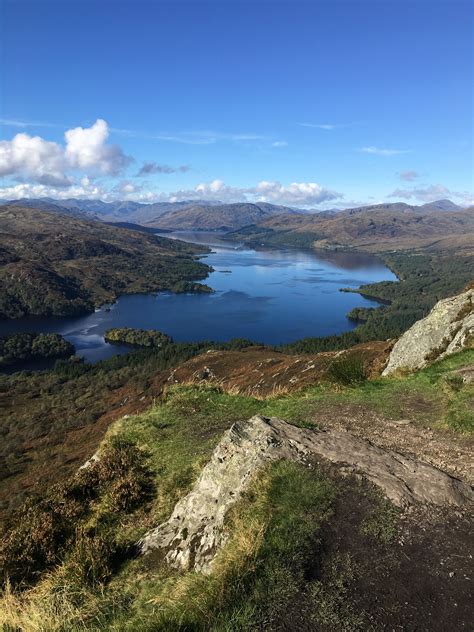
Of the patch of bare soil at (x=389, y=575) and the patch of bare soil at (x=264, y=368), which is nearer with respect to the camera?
the patch of bare soil at (x=389, y=575)

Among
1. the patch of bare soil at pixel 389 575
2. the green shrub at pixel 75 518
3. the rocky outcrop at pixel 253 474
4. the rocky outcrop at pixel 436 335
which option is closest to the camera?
the patch of bare soil at pixel 389 575

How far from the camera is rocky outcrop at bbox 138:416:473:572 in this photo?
30.6ft

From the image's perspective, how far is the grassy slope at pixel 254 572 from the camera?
21.2ft

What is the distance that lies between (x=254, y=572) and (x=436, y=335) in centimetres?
2763

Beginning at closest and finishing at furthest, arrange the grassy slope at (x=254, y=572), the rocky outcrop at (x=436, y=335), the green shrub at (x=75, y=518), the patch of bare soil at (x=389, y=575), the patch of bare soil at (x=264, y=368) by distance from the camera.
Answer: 1. the patch of bare soil at (x=389, y=575)
2. the grassy slope at (x=254, y=572)
3. the green shrub at (x=75, y=518)
4. the rocky outcrop at (x=436, y=335)
5. the patch of bare soil at (x=264, y=368)

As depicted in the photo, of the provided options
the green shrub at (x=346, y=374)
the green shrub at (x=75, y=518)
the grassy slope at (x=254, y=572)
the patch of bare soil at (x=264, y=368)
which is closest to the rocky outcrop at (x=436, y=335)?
the patch of bare soil at (x=264, y=368)

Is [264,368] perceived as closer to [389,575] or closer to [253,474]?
[253,474]

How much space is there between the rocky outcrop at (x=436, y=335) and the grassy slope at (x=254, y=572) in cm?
2000

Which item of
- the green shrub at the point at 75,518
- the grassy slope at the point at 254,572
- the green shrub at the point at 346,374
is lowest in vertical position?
the green shrub at the point at 75,518

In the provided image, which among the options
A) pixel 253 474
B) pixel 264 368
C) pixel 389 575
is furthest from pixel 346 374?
pixel 264 368

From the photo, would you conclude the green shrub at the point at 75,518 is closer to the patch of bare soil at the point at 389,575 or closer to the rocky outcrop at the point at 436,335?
the patch of bare soil at the point at 389,575

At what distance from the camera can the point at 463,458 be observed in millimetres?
11984

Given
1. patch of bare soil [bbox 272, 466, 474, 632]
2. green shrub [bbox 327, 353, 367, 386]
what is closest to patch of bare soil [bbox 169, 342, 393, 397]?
green shrub [bbox 327, 353, 367, 386]

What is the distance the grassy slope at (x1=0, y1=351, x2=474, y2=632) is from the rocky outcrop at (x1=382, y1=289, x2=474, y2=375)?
20.0 m
